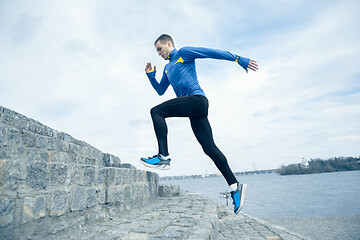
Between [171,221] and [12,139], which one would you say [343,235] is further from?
[12,139]

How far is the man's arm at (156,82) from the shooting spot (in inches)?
136

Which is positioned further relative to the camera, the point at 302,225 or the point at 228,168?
the point at 302,225

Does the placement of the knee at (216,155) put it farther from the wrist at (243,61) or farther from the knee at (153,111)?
the wrist at (243,61)

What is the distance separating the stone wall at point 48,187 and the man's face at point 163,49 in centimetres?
171

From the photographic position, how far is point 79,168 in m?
2.67

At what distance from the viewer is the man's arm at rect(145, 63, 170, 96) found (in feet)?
11.4

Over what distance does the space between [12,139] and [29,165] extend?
0.96m

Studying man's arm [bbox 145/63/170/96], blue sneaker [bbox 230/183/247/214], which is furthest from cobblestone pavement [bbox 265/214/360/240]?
man's arm [bbox 145/63/170/96]

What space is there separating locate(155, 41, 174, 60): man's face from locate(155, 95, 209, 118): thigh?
2.41 ft

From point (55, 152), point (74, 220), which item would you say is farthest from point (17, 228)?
point (55, 152)

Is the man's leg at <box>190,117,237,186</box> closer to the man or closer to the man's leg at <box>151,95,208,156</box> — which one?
the man

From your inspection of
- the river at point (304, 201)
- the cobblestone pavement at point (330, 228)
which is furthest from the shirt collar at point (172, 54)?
the river at point (304, 201)

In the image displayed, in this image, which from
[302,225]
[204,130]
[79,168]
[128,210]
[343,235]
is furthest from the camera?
[302,225]

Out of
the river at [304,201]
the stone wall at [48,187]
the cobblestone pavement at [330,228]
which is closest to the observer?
the stone wall at [48,187]
